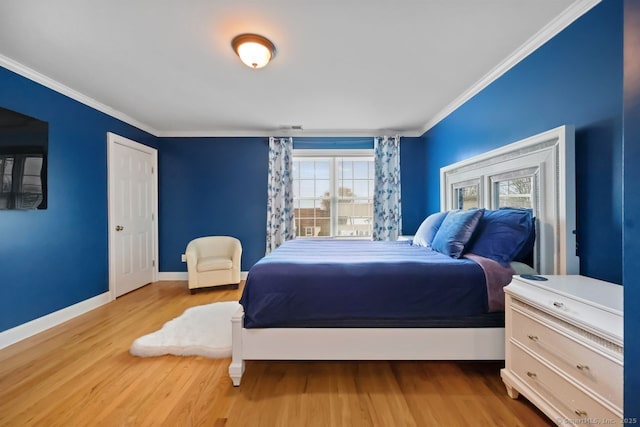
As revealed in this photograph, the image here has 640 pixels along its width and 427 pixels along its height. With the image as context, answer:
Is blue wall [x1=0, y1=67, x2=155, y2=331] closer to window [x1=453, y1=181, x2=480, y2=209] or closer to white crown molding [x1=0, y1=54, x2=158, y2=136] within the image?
white crown molding [x1=0, y1=54, x2=158, y2=136]

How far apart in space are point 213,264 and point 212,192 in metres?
1.25

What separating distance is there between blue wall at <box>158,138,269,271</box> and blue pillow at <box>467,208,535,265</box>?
10.2ft

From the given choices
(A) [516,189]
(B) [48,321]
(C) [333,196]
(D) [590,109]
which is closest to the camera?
(D) [590,109]

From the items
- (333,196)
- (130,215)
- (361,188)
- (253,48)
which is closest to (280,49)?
(253,48)

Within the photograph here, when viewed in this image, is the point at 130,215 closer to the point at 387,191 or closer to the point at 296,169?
the point at 296,169

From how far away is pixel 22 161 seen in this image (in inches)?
84.6

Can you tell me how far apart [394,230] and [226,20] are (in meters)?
3.34

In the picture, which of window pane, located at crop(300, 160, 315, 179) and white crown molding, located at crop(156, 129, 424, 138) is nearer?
white crown molding, located at crop(156, 129, 424, 138)

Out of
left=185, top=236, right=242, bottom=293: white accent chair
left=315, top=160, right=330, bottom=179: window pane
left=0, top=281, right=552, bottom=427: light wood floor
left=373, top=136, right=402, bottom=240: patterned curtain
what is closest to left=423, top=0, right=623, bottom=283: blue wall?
left=0, top=281, right=552, bottom=427: light wood floor

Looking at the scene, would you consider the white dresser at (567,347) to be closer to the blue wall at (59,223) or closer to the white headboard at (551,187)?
the white headboard at (551,187)

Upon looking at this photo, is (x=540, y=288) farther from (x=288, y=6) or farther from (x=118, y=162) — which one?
(x=118, y=162)

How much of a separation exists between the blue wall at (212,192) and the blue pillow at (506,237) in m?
3.10

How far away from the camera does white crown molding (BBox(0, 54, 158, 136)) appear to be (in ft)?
7.01

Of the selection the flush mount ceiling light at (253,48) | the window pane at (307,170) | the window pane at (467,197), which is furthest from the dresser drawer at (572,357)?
the window pane at (307,170)
